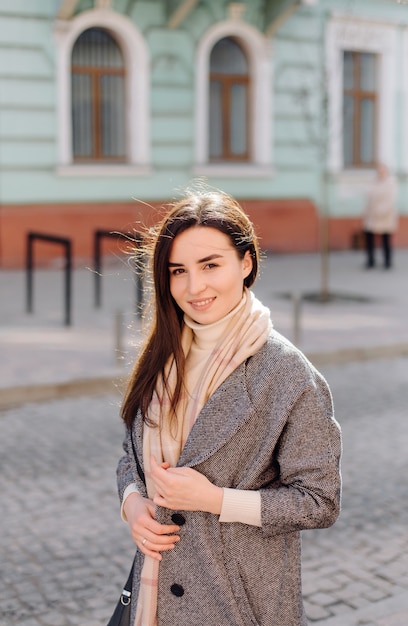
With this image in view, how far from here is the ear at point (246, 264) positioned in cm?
223

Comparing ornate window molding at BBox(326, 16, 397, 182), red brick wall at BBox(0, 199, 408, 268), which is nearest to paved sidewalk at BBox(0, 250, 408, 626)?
red brick wall at BBox(0, 199, 408, 268)

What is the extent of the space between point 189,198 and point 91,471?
3.89 meters

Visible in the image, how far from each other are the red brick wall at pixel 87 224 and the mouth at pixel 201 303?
11668mm

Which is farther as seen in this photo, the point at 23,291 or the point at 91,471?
the point at 23,291

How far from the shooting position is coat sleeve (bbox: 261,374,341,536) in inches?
80.7

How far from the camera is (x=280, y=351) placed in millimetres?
2123

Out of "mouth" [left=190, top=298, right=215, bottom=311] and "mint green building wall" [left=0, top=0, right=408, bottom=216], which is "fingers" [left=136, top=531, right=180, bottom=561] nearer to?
"mouth" [left=190, top=298, right=215, bottom=311]

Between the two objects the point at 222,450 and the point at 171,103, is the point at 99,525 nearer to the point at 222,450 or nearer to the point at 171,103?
the point at 222,450

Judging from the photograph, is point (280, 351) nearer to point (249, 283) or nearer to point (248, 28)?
point (249, 283)

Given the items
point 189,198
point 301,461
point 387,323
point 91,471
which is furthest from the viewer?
point 387,323

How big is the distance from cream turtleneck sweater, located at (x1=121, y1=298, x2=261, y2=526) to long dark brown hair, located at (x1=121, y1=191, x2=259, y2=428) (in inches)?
1.1

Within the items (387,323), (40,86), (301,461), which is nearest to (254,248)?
(301,461)

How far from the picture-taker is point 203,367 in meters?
2.16

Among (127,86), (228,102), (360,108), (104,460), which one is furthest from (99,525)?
(360,108)
